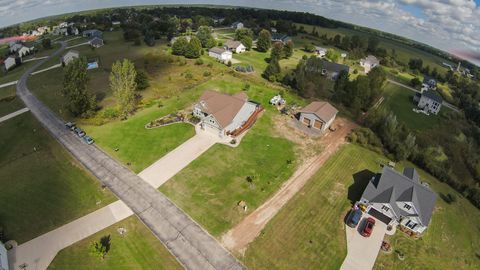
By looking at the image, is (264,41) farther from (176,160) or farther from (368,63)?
(176,160)

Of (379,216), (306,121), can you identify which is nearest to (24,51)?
(306,121)

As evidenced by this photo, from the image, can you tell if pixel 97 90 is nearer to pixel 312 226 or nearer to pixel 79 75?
pixel 79 75

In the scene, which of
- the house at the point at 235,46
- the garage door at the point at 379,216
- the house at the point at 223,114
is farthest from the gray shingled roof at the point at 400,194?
the house at the point at 235,46

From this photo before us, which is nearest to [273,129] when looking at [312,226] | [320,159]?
[320,159]

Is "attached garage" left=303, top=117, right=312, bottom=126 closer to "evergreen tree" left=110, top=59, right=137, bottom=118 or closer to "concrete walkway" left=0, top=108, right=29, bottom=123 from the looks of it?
"evergreen tree" left=110, top=59, right=137, bottom=118

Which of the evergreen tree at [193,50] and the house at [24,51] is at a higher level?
the evergreen tree at [193,50]

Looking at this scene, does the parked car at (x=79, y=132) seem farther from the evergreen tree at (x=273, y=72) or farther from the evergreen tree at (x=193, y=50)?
the evergreen tree at (x=193, y=50)

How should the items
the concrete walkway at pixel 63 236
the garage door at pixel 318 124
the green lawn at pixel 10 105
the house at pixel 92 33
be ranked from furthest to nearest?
1. the house at pixel 92 33
2. the green lawn at pixel 10 105
3. the garage door at pixel 318 124
4. the concrete walkway at pixel 63 236

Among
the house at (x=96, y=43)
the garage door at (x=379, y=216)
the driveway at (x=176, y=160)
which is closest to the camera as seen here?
the garage door at (x=379, y=216)
